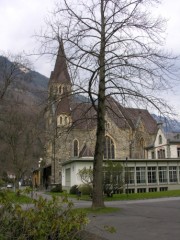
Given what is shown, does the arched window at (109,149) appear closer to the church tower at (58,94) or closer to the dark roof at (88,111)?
the dark roof at (88,111)

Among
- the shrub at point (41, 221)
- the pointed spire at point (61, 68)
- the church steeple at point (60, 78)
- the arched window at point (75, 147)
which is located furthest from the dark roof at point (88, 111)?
the arched window at point (75, 147)

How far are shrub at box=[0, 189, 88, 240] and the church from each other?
510 inches

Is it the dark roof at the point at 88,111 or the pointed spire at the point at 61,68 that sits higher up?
the pointed spire at the point at 61,68

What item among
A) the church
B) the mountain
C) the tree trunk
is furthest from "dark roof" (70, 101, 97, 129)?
the mountain

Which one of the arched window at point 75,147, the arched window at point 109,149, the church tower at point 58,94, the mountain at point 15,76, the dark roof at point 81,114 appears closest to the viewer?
the church tower at point 58,94

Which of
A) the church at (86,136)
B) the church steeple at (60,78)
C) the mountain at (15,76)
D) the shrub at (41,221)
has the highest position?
the mountain at (15,76)

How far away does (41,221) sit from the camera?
21.2 ft

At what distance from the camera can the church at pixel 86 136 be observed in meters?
20.3

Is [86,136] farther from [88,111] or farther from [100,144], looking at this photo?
[100,144]

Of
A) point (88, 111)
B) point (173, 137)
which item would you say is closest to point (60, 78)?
point (88, 111)

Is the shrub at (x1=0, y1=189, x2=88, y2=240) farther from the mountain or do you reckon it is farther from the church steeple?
the mountain

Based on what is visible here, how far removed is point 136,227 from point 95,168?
7725 mm

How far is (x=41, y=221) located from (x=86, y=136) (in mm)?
48396

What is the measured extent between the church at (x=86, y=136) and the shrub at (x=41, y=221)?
12951mm
